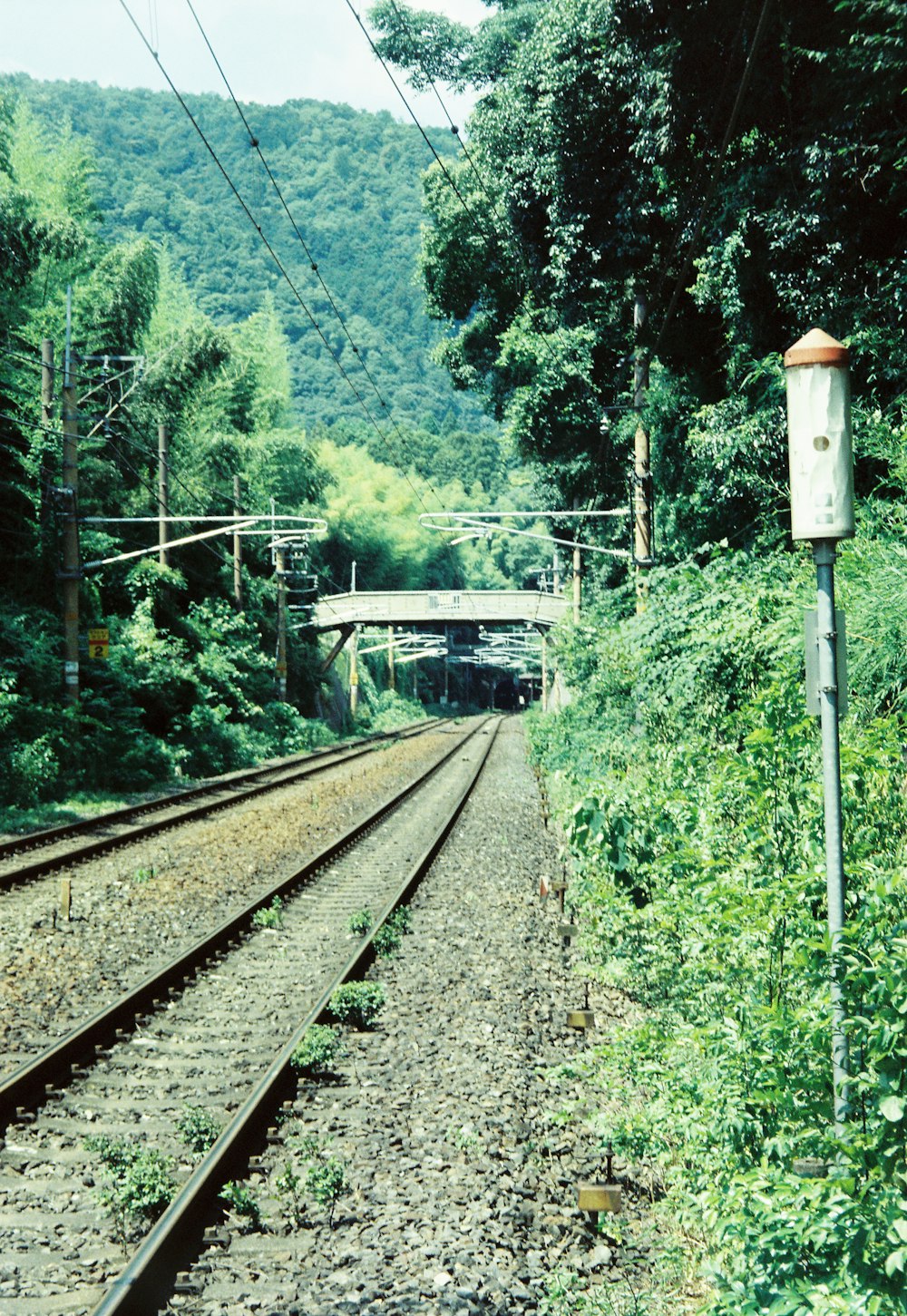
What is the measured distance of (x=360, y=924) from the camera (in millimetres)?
10656

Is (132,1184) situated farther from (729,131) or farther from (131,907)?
(729,131)

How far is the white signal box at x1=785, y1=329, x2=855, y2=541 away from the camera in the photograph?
432 centimetres

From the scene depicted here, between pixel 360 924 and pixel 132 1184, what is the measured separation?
5.71 metres

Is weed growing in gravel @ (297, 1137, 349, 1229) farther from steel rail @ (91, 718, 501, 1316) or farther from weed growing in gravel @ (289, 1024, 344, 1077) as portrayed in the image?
weed growing in gravel @ (289, 1024, 344, 1077)

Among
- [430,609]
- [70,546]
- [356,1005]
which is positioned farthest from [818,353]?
[430,609]

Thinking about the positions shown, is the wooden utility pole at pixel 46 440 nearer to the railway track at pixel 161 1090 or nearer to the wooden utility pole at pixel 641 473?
the wooden utility pole at pixel 641 473

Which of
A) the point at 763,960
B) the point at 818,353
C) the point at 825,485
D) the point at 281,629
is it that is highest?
the point at 281,629

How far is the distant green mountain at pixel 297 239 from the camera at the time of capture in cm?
13862


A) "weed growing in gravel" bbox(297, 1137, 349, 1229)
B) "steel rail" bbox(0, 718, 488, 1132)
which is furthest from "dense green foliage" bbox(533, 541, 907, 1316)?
"steel rail" bbox(0, 718, 488, 1132)

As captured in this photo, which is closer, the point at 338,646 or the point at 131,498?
the point at 131,498

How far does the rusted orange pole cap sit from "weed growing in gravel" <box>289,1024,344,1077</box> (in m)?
→ 4.53

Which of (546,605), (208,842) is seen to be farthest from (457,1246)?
(546,605)

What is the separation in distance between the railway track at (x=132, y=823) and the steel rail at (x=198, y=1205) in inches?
279

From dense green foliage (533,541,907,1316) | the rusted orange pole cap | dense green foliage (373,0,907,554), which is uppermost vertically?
dense green foliage (373,0,907,554)
